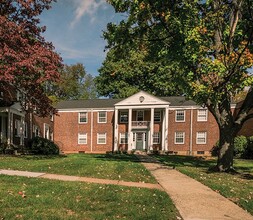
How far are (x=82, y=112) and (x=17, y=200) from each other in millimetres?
32729

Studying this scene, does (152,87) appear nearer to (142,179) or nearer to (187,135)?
(187,135)

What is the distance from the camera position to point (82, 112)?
38.6 m

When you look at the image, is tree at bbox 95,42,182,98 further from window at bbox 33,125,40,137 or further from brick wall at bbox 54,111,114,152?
window at bbox 33,125,40,137

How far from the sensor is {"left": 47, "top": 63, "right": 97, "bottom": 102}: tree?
194ft

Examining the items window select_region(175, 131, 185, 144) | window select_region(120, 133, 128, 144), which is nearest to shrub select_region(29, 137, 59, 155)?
window select_region(120, 133, 128, 144)

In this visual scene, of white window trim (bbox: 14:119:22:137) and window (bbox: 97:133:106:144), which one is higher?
white window trim (bbox: 14:119:22:137)

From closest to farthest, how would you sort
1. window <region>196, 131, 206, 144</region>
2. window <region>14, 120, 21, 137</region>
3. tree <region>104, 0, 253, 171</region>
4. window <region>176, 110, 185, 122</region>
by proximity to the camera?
tree <region>104, 0, 253, 171</region> → window <region>14, 120, 21, 137</region> → window <region>196, 131, 206, 144</region> → window <region>176, 110, 185, 122</region>

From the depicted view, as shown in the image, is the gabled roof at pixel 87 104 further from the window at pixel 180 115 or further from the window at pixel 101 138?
the window at pixel 180 115

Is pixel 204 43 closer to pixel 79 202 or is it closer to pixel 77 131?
pixel 79 202

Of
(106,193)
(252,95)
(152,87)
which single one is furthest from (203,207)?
(152,87)

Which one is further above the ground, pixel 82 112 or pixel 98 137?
pixel 82 112

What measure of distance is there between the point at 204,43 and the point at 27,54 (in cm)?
943

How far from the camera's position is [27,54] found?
52.1 feet

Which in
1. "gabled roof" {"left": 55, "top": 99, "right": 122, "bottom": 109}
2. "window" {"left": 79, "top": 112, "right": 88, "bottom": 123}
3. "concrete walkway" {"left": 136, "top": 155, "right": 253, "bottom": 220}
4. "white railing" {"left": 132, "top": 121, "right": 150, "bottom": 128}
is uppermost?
"gabled roof" {"left": 55, "top": 99, "right": 122, "bottom": 109}
